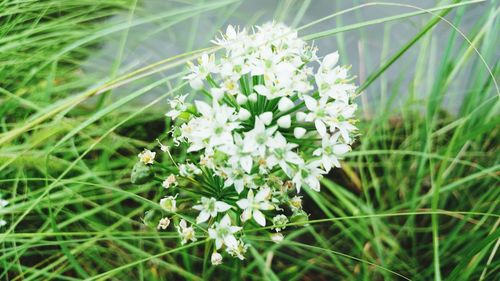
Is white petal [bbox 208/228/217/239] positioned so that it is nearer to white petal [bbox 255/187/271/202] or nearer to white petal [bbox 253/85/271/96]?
white petal [bbox 255/187/271/202]

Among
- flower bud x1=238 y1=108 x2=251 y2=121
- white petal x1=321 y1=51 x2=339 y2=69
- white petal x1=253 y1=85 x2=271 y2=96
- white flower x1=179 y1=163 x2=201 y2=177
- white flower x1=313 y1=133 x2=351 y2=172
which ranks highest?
white petal x1=321 y1=51 x2=339 y2=69

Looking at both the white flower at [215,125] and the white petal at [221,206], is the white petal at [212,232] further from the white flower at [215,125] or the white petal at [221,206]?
the white flower at [215,125]

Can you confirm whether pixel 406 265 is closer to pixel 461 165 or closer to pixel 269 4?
pixel 461 165

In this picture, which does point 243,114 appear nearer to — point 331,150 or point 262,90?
point 262,90

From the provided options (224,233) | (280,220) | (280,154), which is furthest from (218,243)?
(280,154)

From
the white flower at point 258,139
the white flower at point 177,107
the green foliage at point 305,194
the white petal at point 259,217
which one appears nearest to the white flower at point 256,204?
the white petal at point 259,217

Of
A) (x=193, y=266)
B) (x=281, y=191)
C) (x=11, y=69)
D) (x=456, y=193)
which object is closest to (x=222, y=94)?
(x=281, y=191)

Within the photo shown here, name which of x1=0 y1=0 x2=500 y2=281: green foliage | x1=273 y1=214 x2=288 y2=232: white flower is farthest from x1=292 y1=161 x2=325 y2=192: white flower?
x1=0 y1=0 x2=500 y2=281: green foliage
